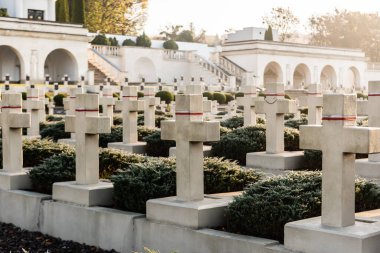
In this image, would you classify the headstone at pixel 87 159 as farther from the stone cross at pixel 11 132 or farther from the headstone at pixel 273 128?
the headstone at pixel 273 128

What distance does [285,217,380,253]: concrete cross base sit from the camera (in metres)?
6.21

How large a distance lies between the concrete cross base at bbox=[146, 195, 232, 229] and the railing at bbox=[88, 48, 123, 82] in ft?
131

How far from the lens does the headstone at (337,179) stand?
21.0 feet

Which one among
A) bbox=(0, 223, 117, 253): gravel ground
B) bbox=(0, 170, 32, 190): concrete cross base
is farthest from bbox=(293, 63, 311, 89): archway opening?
bbox=(0, 223, 117, 253): gravel ground

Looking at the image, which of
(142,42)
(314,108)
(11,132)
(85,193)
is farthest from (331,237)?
(142,42)

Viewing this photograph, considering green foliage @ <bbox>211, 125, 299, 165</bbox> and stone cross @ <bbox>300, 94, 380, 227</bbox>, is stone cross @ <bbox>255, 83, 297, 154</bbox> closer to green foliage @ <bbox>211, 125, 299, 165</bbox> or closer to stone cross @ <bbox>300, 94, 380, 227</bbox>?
green foliage @ <bbox>211, 125, 299, 165</bbox>

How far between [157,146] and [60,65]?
3858 centimetres

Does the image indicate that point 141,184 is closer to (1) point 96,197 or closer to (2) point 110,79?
(1) point 96,197

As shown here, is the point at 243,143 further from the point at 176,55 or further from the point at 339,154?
the point at 176,55

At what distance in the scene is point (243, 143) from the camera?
1272 cm

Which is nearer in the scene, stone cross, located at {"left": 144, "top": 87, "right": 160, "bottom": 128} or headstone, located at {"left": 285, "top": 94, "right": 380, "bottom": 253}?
headstone, located at {"left": 285, "top": 94, "right": 380, "bottom": 253}

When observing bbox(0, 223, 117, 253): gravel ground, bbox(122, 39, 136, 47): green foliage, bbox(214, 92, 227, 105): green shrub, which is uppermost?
bbox(122, 39, 136, 47): green foliage

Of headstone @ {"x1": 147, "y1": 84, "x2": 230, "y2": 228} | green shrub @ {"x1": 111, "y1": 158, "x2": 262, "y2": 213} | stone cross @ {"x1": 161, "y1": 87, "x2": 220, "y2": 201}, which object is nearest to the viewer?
headstone @ {"x1": 147, "y1": 84, "x2": 230, "y2": 228}

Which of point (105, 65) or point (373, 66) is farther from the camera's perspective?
point (373, 66)
